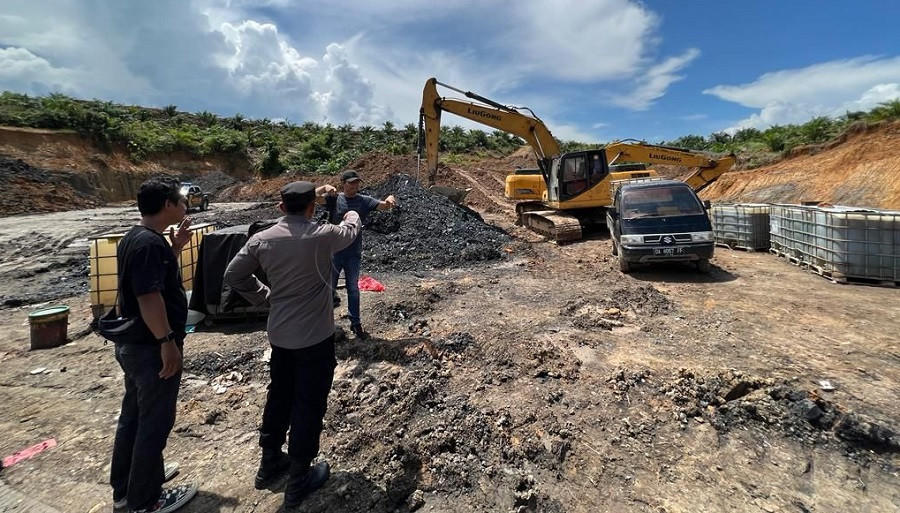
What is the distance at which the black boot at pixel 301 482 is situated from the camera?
2.52 meters

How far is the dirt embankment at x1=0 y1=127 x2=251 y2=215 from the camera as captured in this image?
2027 centimetres

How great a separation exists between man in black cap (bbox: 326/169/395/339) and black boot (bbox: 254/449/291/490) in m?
2.11

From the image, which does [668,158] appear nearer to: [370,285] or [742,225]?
[742,225]

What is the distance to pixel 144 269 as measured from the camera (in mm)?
2254

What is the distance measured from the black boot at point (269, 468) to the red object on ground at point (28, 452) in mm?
1795

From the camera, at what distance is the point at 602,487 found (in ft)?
8.72

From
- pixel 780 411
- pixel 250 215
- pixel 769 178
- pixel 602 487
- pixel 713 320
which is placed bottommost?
pixel 602 487

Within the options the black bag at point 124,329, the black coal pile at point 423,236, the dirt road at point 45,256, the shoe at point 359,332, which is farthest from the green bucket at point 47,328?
the black coal pile at point 423,236

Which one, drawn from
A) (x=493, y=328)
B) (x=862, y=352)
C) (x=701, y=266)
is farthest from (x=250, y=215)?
(x=862, y=352)

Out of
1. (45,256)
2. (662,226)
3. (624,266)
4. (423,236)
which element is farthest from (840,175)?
(45,256)

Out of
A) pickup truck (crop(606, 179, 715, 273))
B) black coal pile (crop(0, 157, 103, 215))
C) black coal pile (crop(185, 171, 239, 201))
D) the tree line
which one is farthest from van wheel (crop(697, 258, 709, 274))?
black coal pile (crop(185, 171, 239, 201))

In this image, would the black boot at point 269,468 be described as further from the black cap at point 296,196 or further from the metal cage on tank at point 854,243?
the metal cage on tank at point 854,243

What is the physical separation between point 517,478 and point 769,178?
21573mm

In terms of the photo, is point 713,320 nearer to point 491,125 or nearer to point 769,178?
point 491,125
